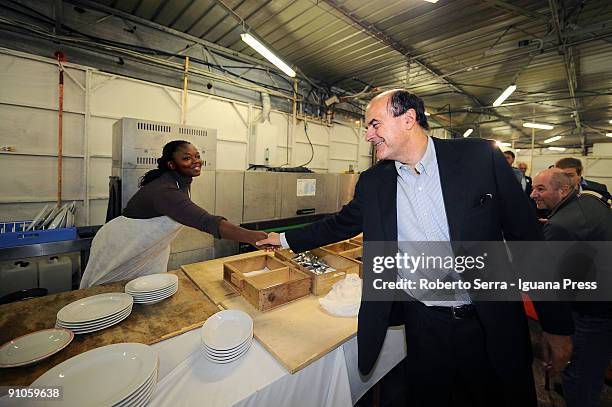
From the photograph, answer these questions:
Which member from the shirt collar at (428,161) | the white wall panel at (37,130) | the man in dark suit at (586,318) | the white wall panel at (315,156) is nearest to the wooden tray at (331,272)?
the shirt collar at (428,161)

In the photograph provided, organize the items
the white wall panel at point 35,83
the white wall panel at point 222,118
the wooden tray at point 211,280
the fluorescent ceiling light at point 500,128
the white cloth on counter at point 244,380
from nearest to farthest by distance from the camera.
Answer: the white cloth on counter at point 244,380
the wooden tray at point 211,280
the white wall panel at point 35,83
the white wall panel at point 222,118
the fluorescent ceiling light at point 500,128

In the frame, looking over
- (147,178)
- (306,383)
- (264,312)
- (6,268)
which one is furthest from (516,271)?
(6,268)

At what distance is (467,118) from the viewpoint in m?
9.73

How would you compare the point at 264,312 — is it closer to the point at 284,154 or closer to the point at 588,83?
the point at 284,154

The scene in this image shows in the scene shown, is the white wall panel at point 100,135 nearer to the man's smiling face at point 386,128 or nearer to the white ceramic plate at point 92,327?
the white ceramic plate at point 92,327

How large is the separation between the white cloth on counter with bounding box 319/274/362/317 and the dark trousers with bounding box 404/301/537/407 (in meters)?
0.30

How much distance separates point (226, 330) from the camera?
1272 millimetres

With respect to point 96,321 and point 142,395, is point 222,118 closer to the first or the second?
point 96,321

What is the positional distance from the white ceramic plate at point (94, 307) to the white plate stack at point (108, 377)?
30 cm

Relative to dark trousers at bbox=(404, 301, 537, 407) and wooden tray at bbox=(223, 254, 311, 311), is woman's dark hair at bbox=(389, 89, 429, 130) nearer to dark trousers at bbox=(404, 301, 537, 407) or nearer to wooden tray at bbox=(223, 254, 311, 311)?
dark trousers at bbox=(404, 301, 537, 407)

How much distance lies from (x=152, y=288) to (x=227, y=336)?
68 centimetres

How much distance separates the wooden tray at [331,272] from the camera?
1765mm

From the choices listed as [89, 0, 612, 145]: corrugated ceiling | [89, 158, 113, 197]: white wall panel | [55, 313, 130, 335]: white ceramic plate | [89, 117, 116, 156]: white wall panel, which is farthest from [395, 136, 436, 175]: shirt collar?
[89, 117, 116, 156]: white wall panel

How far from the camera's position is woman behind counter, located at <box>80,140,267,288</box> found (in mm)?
1871
